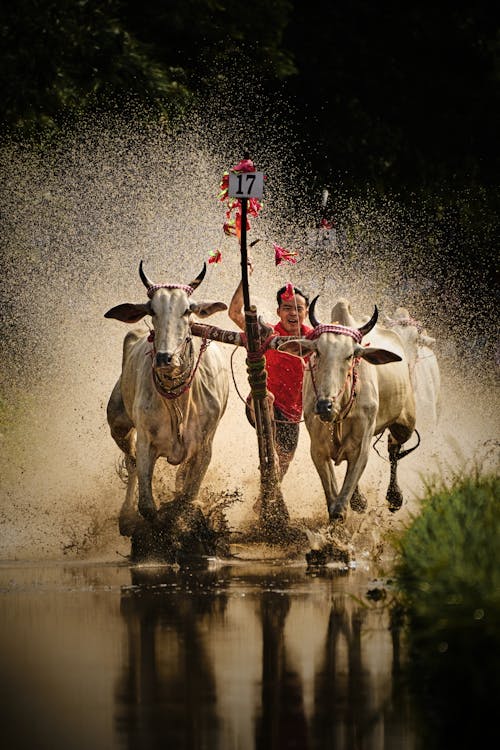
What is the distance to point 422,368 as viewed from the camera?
58.4ft

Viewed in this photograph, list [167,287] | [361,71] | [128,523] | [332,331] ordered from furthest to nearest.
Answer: [361,71] → [128,523] → [167,287] → [332,331]

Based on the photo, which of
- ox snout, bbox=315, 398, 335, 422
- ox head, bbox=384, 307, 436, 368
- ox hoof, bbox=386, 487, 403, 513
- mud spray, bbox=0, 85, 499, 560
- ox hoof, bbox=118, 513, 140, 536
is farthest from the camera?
ox head, bbox=384, 307, 436, 368

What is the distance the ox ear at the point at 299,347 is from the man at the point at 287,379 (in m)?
1.25

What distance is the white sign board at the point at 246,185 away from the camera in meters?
12.1

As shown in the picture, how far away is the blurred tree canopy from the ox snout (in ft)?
33.7

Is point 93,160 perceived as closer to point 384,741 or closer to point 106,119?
point 106,119

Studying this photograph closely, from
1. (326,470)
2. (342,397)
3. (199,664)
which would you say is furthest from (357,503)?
(199,664)

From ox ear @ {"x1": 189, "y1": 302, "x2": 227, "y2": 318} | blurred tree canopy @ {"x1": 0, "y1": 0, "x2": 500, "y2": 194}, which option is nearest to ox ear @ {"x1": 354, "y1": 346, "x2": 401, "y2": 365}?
ox ear @ {"x1": 189, "y1": 302, "x2": 227, "y2": 318}

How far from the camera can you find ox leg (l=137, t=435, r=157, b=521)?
12031mm

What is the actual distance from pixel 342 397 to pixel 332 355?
0.49 m

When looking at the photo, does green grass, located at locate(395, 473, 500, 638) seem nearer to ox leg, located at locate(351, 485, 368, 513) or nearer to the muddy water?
the muddy water

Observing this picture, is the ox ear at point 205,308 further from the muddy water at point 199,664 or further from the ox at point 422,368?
the ox at point 422,368

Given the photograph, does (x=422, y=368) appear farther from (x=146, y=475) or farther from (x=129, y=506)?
(x=146, y=475)

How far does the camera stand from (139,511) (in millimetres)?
12141
